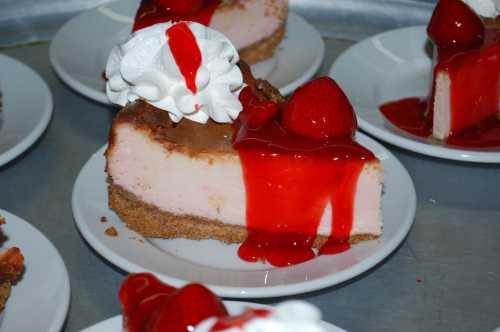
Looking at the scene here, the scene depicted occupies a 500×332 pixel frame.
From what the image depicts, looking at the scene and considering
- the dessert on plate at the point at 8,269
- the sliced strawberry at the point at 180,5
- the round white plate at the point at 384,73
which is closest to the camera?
the dessert on plate at the point at 8,269

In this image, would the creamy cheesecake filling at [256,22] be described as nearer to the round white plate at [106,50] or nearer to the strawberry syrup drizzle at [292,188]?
the round white plate at [106,50]

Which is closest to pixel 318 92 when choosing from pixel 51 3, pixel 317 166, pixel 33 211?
pixel 317 166

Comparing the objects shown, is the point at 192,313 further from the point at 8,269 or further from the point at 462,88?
the point at 462,88

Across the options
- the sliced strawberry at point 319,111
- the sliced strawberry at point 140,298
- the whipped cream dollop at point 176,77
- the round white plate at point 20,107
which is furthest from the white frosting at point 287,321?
the round white plate at point 20,107

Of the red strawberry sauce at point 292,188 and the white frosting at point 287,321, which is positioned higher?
the white frosting at point 287,321

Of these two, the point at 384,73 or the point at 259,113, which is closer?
the point at 259,113

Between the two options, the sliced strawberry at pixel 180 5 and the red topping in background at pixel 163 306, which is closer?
the red topping in background at pixel 163 306

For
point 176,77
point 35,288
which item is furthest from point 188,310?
point 176,77

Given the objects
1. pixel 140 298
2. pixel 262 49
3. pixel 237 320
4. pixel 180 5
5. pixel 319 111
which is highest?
pixel 237 320
